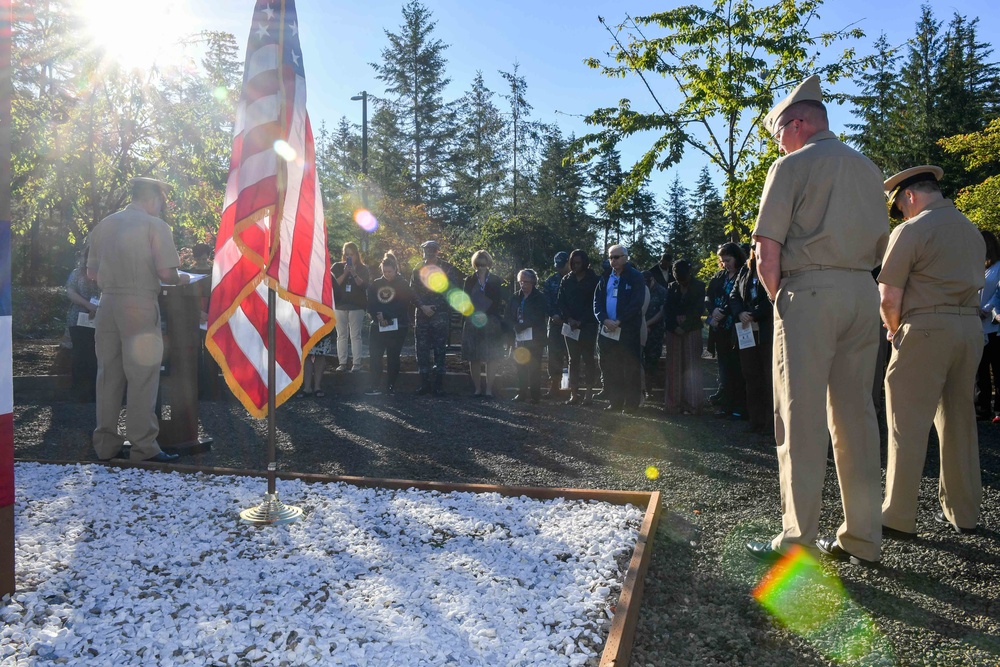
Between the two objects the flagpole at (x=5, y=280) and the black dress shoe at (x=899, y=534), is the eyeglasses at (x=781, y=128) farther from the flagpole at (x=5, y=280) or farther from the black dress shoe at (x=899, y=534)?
the flagpole at (x=5, y=280)

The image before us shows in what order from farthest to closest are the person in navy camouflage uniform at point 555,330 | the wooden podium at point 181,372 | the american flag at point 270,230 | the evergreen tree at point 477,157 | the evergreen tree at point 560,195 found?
the evergreen tree at point 477,157 → the evergreen tree at point 560,195 → the person in navy camouflage uniform at point 555,330 → the wooden podium at point 181,372 → the american flag at point 270,230

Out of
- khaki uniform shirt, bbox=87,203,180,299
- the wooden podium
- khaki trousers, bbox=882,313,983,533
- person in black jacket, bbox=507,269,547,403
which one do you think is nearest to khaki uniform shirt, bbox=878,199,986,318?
khaki trousers, bbox=882,313,983,533

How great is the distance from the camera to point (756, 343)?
7.05 metres

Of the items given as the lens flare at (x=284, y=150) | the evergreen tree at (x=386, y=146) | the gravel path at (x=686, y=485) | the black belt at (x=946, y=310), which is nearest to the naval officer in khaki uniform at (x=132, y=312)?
the gravel path at (x=686, y=485)

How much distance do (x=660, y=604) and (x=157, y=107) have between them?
15.8 metres

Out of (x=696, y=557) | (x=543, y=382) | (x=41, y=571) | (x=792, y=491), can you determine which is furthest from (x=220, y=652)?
(x=543, y=382)

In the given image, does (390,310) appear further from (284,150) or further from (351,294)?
(284,150)

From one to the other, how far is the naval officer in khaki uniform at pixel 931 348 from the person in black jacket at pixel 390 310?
7000mm

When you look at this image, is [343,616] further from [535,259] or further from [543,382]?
[535,259]

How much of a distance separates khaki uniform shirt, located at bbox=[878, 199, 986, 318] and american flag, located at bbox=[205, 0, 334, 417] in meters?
3.32

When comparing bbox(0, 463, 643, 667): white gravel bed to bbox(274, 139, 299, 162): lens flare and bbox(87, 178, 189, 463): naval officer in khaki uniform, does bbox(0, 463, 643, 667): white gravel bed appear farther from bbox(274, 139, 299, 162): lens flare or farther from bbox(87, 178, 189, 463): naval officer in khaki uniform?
bbox(274, 139, 299, 162): lens flare

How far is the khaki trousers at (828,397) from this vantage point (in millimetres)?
3379

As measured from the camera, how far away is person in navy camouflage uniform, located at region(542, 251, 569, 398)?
966 cm

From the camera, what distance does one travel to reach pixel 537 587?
3129 millimetres
